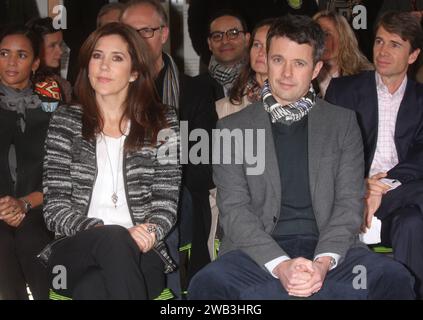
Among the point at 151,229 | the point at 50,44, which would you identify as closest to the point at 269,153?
the point at 151,229

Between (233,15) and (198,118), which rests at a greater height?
(233,15)

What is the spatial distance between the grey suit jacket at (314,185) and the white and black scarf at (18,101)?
0.95 m

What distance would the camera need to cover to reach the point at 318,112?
2762 millimetres

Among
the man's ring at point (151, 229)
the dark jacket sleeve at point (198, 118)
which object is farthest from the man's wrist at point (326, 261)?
the dark jacket sleeve at point (198, 118)

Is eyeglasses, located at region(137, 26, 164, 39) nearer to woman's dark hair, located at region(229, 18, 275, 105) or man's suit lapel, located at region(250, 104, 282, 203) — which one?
woman's dark hair, located at region(229, 18, 275, 105)

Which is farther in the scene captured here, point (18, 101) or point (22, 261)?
point (18, 101)

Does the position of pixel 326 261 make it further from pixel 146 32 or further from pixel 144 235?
pixel 146 32

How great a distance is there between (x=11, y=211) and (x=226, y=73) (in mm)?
1321

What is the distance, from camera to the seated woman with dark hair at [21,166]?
2910 mm

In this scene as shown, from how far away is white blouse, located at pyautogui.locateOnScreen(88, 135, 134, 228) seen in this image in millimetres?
2688

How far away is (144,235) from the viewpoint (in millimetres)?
2557

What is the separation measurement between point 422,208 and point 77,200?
4.55ft

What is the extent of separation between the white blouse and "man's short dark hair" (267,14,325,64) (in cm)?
74
